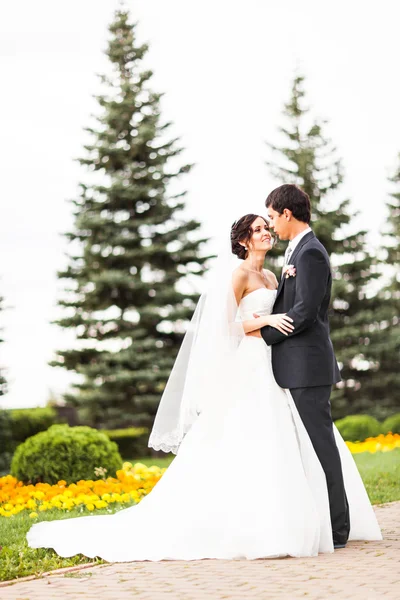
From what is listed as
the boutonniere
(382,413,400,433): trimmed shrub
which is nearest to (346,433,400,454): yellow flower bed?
(382,413,400,433): trimmed shrub

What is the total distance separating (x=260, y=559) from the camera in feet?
19.7

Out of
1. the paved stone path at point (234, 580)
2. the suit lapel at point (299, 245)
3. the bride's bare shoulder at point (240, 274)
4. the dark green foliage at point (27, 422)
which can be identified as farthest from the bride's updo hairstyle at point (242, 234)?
the dark green foliage at point (27, 422)

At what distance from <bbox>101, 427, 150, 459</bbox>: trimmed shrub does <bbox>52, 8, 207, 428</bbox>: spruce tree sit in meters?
0.75

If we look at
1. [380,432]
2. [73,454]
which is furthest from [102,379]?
[73,454]

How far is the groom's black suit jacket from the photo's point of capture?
21.5ft

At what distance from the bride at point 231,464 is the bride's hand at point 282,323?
10 mm

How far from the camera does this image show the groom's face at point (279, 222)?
6809 millimetres

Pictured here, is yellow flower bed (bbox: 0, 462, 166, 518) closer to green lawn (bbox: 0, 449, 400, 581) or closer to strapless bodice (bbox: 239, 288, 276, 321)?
green lawn (bbox: 0, 449, 400, 581)

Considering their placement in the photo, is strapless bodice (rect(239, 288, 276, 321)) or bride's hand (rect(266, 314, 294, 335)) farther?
strapless bodice (rect(239, 288, 276, 321))

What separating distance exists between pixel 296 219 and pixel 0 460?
1406cm

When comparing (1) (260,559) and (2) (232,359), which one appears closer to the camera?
(1) (260,559)

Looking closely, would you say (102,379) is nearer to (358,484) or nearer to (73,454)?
(73,454)

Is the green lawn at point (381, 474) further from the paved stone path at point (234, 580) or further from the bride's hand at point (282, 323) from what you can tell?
the paved stone path at point (234, 580)

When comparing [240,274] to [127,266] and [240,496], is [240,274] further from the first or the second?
[127,266]
